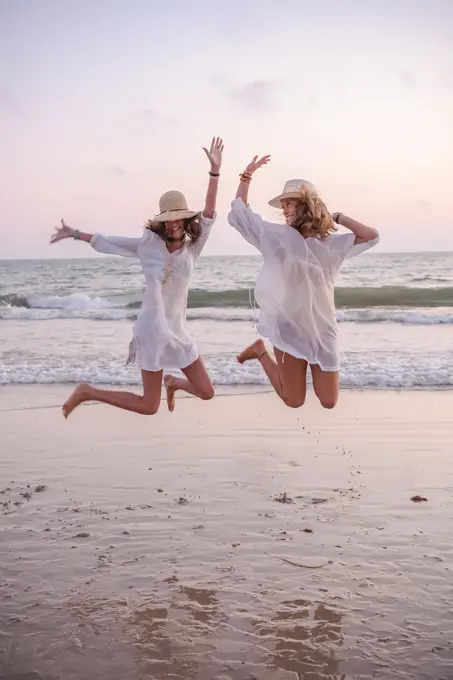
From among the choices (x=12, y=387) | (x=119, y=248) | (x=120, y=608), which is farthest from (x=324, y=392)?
(x=12, y=387)

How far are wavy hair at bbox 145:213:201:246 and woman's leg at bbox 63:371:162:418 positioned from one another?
107cm

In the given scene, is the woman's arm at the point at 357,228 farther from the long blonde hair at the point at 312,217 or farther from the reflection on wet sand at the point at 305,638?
the reflection on wet sand at the point at 305,638

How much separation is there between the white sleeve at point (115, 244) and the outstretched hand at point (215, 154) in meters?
0.84

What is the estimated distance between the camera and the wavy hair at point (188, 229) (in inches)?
244

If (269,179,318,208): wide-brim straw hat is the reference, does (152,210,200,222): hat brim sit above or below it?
below

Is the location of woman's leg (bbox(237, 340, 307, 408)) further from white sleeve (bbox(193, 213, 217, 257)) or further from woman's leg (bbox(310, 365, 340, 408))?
white sleeve (bbox(193, 213, 217, 257))

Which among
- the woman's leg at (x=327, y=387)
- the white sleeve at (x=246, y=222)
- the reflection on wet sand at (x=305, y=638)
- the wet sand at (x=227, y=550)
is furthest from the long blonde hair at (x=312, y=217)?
the reflection on wet sand at (x=305, y=638)

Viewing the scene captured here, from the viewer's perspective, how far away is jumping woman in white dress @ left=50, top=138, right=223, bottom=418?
6.09 metres

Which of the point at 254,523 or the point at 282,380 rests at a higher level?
the point at 282,380

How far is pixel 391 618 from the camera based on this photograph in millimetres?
4539

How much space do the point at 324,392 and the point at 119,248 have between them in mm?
1901

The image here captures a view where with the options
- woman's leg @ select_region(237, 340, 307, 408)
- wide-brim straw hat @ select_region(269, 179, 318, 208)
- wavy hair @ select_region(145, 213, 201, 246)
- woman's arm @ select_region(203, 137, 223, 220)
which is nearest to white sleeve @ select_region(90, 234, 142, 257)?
wavy hair @ select_region(145, 213, 201, 246)

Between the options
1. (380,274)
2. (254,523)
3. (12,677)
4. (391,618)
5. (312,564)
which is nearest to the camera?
(12,677)

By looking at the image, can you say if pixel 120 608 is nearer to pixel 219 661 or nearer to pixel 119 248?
pixel 219 661
